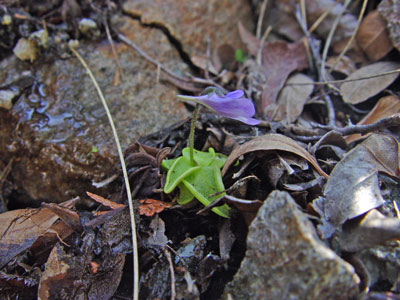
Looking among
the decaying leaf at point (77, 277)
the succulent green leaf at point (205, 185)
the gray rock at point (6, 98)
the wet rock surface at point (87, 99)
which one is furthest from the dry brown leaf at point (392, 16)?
the gray rock at point (6, 98)

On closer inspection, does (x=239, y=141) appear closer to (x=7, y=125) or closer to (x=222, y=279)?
(x=222, y=279)

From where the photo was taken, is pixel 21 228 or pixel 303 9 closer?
pixel 21 228

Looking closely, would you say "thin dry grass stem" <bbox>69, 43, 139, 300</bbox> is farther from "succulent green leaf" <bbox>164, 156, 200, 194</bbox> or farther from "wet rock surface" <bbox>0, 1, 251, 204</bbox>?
"succulent green leaf" <bbox>164, 156, 200, 194</bbox>

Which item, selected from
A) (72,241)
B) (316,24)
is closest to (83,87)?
(72,241)

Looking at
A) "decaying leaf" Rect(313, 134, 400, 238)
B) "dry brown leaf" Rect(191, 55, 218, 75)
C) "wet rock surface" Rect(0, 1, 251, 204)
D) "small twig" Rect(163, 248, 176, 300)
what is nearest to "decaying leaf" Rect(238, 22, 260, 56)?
"wet rock surface" Rect(0, 1, 251, 204)

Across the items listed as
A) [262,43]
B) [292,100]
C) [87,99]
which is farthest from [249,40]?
[87,99]

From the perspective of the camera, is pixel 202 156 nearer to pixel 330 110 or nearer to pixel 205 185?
pixel 205 185
